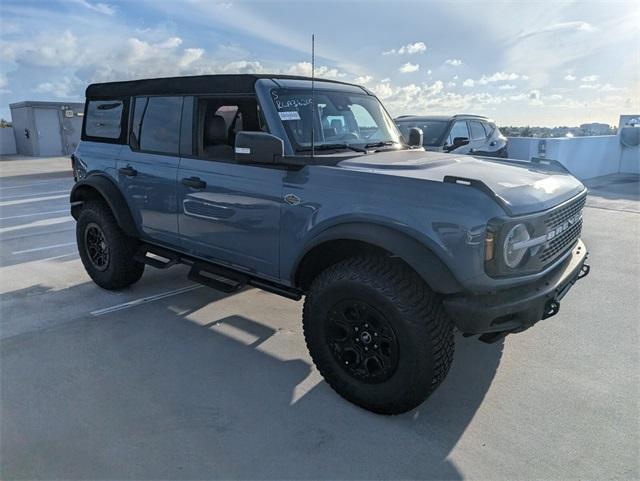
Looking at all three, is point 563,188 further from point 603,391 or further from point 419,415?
point 419,415

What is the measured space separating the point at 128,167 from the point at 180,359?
189cm

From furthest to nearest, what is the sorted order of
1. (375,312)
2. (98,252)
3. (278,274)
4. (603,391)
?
(98,252) → (278,274) → (603,391) → (375,312)

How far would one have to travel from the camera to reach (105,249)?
4715 mm

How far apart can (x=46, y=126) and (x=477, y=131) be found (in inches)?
908

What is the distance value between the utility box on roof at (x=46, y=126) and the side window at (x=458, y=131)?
2096 cm

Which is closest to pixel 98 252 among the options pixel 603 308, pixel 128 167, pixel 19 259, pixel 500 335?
pixel 128 167

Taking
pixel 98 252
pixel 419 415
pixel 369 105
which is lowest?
pixel 419 415

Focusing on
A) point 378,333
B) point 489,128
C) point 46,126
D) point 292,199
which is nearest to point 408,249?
point 378,333

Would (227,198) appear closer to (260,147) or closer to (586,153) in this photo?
(260,147)

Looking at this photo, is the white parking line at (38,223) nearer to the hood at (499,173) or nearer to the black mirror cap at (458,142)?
the hood at (499,173)

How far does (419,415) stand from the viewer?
9.29 ft

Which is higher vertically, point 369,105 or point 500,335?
point 369,105

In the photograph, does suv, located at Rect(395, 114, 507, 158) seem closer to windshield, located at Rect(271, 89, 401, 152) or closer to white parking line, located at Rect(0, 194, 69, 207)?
windshield, located at Rect(271, 89, 401, 152)

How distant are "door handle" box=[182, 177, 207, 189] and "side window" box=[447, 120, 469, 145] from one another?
6426mm
